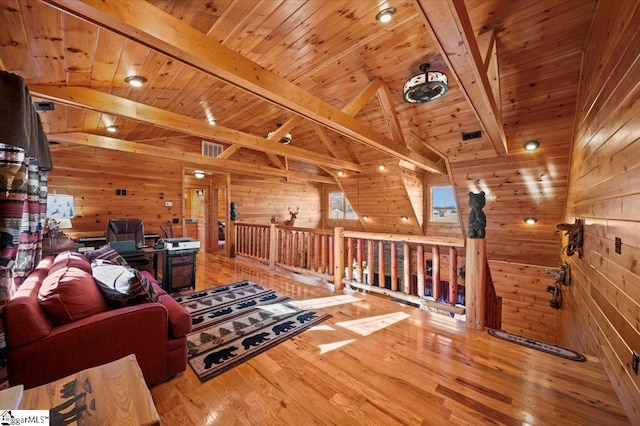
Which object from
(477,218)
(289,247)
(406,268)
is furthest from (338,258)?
(477,218)

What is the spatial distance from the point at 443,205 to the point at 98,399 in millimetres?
6663

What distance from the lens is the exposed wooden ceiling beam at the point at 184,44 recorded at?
124 centimetres

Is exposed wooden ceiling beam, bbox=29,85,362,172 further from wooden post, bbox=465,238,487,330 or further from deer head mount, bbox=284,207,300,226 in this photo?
deer head mount, bbox=284,207,300,226

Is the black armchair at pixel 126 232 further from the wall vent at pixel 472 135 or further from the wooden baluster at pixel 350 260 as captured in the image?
the wall vent at pixel 472 135

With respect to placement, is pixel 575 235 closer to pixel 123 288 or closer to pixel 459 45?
pixel 459 45

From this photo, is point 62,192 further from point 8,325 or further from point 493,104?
point 493,104

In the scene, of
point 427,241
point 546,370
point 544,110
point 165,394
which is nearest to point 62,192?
point 165,394

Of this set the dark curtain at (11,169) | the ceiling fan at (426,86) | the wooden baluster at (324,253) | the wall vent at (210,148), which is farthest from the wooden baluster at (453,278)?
the wall vent at (210,148)

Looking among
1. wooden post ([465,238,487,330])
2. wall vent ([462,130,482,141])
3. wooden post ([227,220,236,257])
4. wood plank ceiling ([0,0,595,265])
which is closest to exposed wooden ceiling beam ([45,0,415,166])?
wood plank ceiling ([0,0,595,265])

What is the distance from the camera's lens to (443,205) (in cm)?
624

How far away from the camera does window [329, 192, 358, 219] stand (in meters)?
8.57

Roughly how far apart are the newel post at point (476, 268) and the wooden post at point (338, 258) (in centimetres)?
171

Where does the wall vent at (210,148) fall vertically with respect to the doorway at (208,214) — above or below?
above

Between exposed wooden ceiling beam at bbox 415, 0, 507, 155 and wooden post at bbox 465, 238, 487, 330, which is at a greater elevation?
exposed wooden ceiling beam at bbox 415, 0, 507, 155
